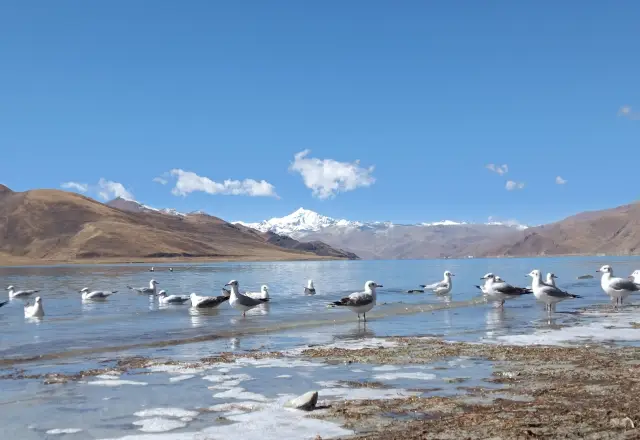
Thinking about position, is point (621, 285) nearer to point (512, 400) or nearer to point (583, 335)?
point (583, 335)

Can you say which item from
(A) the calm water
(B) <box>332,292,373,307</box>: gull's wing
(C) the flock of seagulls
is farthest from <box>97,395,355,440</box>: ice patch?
(B) <box>332,292,373,307</box>: gull's wing

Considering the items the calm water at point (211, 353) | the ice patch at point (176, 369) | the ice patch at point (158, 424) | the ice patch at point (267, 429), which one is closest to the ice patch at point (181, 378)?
the calm water at point (211, 353)

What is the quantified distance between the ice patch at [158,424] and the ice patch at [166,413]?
0.80 feet

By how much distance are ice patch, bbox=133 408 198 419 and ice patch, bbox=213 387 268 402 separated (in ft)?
3.48

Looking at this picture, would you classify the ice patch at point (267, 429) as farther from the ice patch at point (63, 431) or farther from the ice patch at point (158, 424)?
the ice patch at point (63, 431)

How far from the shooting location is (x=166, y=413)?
32.1 feet

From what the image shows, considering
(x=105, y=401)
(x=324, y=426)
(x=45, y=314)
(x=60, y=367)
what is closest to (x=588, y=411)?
(x=324, y=426)

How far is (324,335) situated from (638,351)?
Answer: 9588 millimetres

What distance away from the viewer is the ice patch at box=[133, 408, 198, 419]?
966 centimetres

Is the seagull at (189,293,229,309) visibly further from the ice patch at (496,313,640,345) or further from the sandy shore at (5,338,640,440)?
the ice patch at (496,313,640,345)

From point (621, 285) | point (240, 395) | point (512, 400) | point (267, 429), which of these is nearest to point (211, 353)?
point (240, 395)

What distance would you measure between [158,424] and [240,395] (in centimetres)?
209

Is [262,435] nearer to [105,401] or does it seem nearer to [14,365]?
[105,401]

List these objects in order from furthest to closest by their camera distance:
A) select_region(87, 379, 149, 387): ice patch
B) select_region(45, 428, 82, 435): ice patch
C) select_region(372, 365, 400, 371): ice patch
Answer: select_region(372, 365, 400, 371): ice patch, select_region(87, 379, 149, 387): ice patch, select_region(45, 428, 82, 435): ice patch
